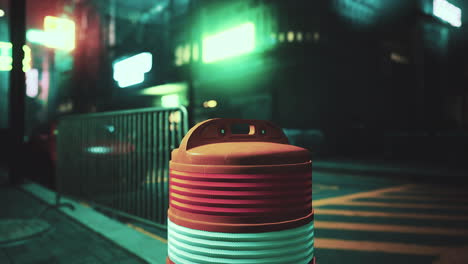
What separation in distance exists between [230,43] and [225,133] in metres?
17.9

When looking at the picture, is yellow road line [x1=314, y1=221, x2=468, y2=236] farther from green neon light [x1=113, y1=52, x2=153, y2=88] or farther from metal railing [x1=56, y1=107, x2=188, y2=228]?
green neon light [x1=113, y1=52, x2=153, y2=88]

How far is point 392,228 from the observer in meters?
4.75

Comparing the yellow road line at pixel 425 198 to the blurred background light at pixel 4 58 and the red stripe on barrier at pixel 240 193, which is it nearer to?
the red stripe on barrier at pixel 240 193

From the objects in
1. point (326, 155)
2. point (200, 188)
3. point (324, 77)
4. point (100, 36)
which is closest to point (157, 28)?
point (100, 36)

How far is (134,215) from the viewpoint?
14.9 feet

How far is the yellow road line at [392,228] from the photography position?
454 cm

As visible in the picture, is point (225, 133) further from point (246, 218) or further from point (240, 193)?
point (246, 218)

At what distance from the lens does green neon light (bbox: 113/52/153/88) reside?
28.5 ft

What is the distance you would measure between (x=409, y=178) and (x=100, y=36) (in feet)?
103

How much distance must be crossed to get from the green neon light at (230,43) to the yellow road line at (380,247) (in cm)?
1540

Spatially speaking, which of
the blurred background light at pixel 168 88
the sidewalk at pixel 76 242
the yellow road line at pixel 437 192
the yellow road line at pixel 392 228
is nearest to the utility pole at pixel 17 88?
the sidewalk at pixel 76 242

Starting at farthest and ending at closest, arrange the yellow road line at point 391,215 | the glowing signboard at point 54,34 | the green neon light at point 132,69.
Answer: the glowing signboard at point 54,34, the green neon light at point 132,69, the yellow road line at point 391,215

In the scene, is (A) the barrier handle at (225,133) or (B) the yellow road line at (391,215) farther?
(B) the yellow road line at (391,215)

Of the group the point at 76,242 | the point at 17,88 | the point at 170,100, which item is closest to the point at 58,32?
the point at 17,88
